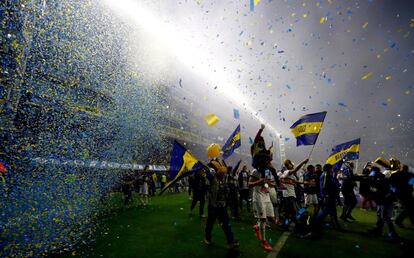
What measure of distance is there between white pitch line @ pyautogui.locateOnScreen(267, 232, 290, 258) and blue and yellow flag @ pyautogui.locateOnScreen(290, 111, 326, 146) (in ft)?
8.63

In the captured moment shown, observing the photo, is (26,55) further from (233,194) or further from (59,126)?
(233,194)

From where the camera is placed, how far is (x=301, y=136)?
768 centimetres

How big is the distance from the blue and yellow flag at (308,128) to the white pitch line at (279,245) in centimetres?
263

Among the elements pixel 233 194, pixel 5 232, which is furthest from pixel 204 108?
pixel 5 232

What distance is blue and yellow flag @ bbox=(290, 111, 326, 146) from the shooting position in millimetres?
7344

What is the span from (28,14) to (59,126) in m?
11.0

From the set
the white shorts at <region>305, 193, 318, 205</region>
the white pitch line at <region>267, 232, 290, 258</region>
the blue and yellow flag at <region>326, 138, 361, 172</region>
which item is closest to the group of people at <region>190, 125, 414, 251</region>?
the white shorts at <region>305, 193, 318, 205</region>

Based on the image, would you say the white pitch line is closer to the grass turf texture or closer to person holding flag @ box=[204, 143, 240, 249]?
the grass turf texture

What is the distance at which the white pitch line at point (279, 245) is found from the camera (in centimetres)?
530

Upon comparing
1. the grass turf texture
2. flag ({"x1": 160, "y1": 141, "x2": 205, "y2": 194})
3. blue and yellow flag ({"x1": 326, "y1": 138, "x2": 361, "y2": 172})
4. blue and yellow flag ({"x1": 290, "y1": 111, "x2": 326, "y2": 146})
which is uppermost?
blue and yellow flag ({"x1": 290, "y1": 111, "x2": 326, "y2": 146})

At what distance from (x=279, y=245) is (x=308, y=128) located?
11.1ft

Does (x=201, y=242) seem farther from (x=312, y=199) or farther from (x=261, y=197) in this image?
(x=312, y=199)

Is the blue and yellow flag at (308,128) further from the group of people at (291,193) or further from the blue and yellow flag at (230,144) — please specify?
the blue and yellow flag at (230,144)

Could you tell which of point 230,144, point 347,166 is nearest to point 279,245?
point 230,144
